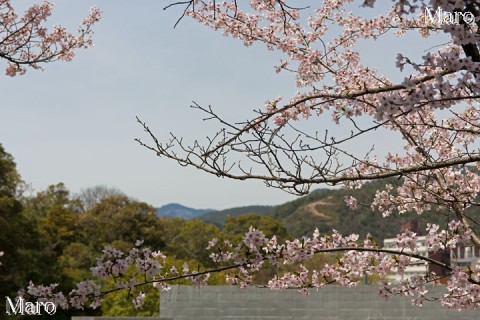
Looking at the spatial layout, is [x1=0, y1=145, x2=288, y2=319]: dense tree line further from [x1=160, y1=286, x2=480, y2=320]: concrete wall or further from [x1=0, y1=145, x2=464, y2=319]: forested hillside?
[x1=160, y1=286, x2=480, y2=320]: concrete wall

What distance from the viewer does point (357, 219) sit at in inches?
3017

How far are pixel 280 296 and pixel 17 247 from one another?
32.4 feet

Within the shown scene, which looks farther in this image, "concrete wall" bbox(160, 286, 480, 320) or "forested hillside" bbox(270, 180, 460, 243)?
"forested hillside" bbox(270, 180, 460, 243)

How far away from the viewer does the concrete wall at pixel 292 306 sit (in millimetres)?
12156

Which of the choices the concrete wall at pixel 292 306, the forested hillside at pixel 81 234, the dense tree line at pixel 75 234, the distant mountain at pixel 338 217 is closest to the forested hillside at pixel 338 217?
the distant mountain at pixel 338 217

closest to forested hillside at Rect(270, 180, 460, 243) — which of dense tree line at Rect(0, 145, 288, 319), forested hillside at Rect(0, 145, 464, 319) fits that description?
forested hillside at Rect(0, 145, 464, 319)

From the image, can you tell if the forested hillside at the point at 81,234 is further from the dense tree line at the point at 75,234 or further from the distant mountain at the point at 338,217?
the distant mountain at the point at 338,217

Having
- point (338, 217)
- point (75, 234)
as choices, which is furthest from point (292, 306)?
point (338, 217)

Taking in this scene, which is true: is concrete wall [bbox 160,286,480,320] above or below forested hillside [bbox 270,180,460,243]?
below

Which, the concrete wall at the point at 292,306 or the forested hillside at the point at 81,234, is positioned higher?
the forested hillside at the point at 81,234

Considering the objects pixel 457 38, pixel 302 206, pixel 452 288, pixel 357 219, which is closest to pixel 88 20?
pixel 452 288

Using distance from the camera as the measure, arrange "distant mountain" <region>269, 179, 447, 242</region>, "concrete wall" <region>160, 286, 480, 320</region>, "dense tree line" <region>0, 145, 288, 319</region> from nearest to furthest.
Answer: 1. "concrete wall" <region>160, 286, 480, 320</region>
2. "dense tree line" <region>0, 145, 288, 319</region>
3. "distant mountain" <region>269, 179, 447, 242</region>

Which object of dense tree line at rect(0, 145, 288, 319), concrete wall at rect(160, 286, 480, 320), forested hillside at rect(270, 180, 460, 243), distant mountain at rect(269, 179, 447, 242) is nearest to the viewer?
concrete wall at rect(160, 286, 480, 320)

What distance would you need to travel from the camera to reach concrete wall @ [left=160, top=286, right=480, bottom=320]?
12.2 meters
